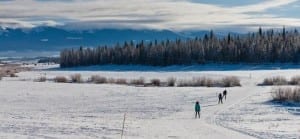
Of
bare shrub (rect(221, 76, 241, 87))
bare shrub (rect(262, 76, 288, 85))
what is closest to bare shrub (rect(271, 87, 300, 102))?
bare shrub (rect(262, 76, 288, 85))

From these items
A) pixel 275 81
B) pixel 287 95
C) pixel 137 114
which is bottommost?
pixel 275 81

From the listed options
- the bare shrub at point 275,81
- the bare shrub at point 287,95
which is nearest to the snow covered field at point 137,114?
the bare shrub at point 287,95

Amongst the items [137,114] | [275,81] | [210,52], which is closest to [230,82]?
[275,81]

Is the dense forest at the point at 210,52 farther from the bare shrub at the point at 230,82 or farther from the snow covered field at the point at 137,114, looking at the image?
the snow covered field at the point at 137,114

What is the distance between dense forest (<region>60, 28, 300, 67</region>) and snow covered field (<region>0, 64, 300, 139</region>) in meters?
69.6

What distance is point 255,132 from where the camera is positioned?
3528 cm

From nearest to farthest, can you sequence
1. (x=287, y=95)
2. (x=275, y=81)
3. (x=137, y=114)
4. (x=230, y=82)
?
(x=137, y=114) < (x=287, y=95) < (x=230, y=82) < (x=275, y=81)

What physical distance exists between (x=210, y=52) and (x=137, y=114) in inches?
3933

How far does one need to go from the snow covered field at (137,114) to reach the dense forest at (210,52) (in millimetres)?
69641

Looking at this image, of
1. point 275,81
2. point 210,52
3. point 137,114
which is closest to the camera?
point 137,114

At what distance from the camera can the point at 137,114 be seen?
160 ft

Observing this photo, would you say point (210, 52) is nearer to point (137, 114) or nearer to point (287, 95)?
point (287, 95)

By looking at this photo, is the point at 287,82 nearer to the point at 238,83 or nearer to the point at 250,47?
the point at 238,83

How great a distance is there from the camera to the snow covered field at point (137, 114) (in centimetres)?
3384
